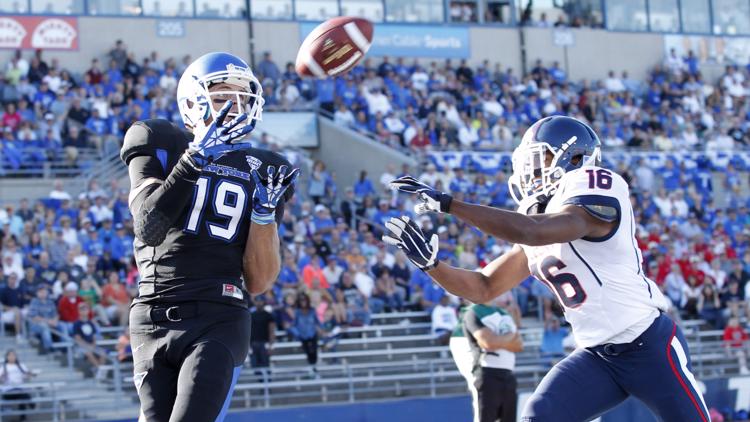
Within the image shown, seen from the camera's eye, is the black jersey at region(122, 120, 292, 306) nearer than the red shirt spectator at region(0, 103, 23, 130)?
Yes

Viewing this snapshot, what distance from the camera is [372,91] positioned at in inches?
845

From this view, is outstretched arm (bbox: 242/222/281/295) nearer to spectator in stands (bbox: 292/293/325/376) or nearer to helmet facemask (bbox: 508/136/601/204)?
helmet facemask (bbox: 508/136/601/204)

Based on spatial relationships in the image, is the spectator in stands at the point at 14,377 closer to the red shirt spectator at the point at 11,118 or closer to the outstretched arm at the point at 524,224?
the red shirt spectator at the point at 11,118

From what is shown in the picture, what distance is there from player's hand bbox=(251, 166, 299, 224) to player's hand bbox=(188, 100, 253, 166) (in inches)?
8.0

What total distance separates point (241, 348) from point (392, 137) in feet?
53.2

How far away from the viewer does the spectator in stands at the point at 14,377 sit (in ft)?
40.4

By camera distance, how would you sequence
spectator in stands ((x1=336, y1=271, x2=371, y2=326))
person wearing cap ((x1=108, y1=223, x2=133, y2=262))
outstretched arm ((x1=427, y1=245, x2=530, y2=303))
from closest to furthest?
1. outstretched arm ((x1=427, y1=245, x2=530, y2=303))
2. person wearing cap ((x1=108, y1=223, x2=133, y2=262))
3. spectator in stands ((x1=336, y1=271, x2=371, y2=326))

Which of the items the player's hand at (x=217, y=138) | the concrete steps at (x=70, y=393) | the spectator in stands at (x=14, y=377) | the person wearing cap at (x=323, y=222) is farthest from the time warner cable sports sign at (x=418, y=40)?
the player's hand at (x=217, y=138)

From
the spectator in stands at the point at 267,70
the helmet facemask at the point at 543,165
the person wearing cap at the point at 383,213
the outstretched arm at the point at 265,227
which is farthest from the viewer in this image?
the spectator in stands at the point at 267,70

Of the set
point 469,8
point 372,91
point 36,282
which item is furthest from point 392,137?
point 36,282

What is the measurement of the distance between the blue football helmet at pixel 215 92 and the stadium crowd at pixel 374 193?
7035mm

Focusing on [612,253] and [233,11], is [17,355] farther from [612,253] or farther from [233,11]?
[233,11]

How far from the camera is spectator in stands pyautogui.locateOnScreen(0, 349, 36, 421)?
40.4 feet

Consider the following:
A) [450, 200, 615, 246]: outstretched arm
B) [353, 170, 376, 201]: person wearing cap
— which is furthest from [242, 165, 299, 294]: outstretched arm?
[353, 170, 376, 201]: person wearing cap
